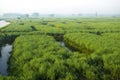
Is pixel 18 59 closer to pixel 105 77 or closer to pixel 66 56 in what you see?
pixel 66 56

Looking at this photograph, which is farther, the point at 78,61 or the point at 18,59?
the point at 18,59

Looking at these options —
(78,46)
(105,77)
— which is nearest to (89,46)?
(78,46)

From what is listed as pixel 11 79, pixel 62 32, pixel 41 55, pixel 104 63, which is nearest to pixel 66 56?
pixel 41 55

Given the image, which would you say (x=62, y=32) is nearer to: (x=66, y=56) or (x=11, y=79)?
(x=66, y=56)

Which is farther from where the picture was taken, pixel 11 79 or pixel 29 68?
pixel 29 68

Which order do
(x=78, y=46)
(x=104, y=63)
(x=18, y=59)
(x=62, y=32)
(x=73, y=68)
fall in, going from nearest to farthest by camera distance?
(x=73, y=68) → (x=104, y=63) → (x=18, y=59) → (x=78, y=46) → (x=62, y=32)

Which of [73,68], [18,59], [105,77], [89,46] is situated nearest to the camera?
[105,77]

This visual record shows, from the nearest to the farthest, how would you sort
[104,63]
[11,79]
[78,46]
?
1. [11,79]
2. [104,63]
3. [78,46]

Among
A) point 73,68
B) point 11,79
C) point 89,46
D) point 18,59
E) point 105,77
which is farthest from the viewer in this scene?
point 89,46

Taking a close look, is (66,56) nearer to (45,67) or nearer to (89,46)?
(45,67)
